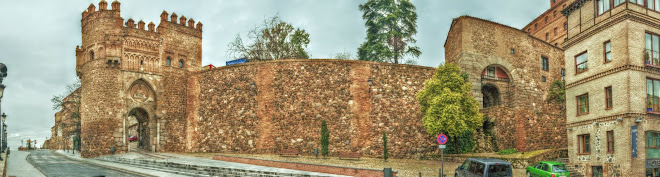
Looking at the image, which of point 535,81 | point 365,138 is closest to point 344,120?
point 365,138

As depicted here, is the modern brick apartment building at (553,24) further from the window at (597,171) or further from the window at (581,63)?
the window at (597,171)

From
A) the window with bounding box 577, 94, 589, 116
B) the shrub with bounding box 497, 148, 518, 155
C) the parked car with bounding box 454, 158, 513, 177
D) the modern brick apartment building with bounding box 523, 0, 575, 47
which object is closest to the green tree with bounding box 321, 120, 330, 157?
the shrub with bounding box 497, 148, 518, 155

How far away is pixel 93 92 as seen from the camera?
35.9m

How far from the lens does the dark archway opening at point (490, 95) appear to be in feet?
122

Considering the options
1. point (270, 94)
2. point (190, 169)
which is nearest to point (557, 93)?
point (270, 94)

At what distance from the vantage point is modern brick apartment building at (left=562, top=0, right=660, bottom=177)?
2192 cm

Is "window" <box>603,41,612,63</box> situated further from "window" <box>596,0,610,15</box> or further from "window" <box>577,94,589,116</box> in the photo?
"window" <box>577,94,589,116</box>

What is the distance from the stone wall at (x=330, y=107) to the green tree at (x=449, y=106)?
2.66m

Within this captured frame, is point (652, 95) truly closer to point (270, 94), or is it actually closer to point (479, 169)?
point (479, 169)

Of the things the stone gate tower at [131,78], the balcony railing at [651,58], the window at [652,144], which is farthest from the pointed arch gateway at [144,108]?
the balcony railing at [651,58]

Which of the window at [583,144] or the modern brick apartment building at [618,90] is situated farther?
the window at [583,144]

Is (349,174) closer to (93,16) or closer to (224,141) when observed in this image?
(224,141)

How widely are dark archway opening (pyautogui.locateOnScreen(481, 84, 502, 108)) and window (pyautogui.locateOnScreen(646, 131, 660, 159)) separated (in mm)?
14592

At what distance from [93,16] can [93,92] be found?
17.9 ft
